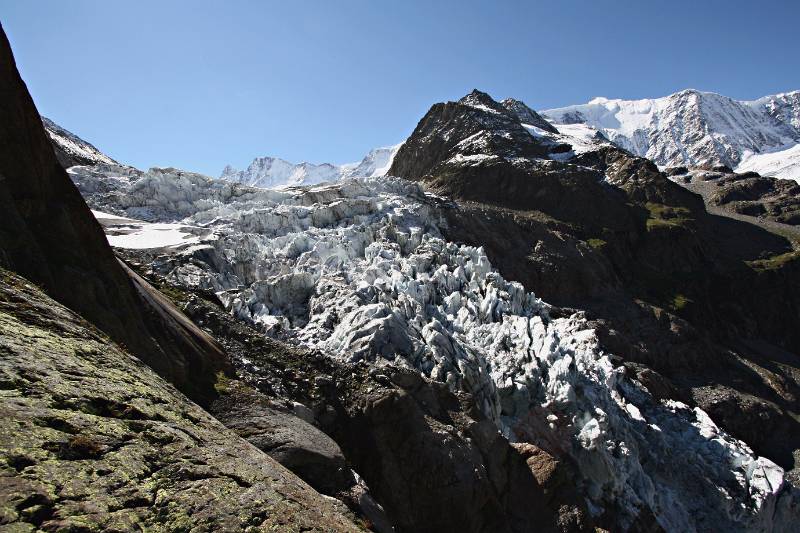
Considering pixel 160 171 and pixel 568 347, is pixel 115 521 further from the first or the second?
pixel 160 171

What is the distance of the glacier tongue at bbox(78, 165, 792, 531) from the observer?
32.7 m

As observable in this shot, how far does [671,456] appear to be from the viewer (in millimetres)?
41312

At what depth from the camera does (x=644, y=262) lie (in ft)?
398

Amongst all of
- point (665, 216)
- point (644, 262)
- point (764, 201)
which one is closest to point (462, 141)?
point (665, 216)

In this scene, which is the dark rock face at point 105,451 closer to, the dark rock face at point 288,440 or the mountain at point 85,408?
the mountain at point 85,408

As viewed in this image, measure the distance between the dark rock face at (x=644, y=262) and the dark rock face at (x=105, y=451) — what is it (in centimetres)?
6670

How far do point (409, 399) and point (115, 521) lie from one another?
16464 millimetres

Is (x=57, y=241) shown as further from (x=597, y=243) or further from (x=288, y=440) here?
(x=597, y=243)

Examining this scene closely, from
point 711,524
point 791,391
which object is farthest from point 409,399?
point 791,391

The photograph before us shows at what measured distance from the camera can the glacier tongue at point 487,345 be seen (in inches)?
1288

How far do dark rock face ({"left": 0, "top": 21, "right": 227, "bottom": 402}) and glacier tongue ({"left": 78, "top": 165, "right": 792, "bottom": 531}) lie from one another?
53.1ft

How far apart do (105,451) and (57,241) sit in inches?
324

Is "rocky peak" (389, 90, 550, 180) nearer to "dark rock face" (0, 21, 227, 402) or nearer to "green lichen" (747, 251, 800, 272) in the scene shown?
"green lichen" (747, 251, 800, 272)

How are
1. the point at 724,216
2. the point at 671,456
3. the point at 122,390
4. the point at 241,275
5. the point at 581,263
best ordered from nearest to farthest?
the point at 122,390 → the point at 671,456 → the point at 241,275 → the point at 581,263 → the point at 724,216
